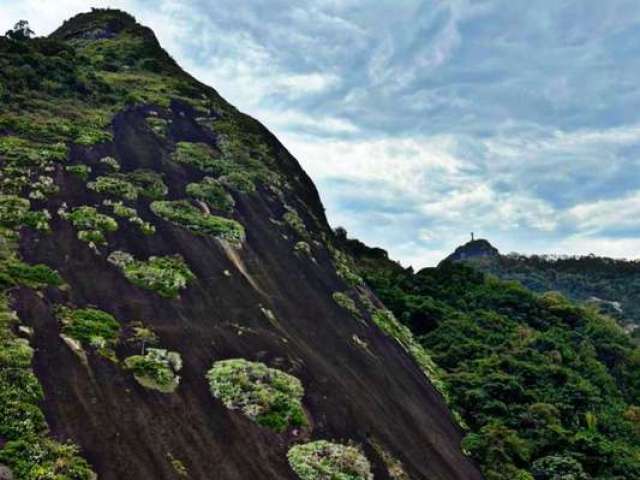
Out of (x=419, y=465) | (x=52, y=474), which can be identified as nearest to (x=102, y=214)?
(x=52, y=474)

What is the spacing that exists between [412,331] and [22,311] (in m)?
35.1

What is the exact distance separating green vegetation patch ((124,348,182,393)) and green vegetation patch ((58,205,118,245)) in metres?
7.06

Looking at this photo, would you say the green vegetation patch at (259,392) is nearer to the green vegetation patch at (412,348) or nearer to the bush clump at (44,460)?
the bush clump at (44,460)

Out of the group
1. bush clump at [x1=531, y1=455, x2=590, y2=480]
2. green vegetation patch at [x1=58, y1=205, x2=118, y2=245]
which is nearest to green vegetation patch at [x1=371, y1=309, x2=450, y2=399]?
bush clump at [x1=531, y1=455, x2=590, y2=480]

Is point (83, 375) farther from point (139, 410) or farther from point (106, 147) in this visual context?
point (106, 147)

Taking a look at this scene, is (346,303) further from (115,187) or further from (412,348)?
(115,187)

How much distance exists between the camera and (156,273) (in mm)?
24969

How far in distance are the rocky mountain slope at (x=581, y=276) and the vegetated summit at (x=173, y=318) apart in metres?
80.7

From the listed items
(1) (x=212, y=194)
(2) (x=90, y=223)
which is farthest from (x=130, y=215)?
(1) (x=212, y=194)

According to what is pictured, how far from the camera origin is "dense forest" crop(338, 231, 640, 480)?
33219 mm

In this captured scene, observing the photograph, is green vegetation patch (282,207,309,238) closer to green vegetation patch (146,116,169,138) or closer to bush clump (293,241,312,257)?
bush clump (293,241,312,257)

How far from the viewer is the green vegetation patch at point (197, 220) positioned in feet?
99.2

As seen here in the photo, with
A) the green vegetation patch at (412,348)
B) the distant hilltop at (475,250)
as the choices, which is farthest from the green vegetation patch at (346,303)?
the distant hilltop at (475,250)

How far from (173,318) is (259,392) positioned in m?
4.50
